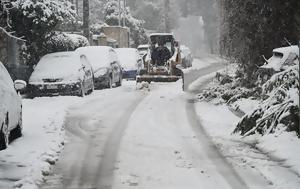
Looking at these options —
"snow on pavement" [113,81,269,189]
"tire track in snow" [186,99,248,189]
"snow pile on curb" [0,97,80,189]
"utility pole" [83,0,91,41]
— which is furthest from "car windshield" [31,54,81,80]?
"utility pole" [83,0,91,41]

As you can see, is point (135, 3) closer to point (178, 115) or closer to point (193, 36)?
point (193, 36)

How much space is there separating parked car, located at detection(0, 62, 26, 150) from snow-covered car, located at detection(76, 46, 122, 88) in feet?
36.9

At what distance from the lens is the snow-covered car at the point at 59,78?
20.1m

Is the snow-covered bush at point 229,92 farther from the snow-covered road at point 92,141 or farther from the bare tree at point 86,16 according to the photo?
the bare tree at point 86,16

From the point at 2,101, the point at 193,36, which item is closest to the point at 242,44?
the point at 2,101

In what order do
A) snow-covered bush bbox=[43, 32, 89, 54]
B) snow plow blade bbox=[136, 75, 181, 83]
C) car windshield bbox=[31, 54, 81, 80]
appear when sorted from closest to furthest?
car windshield bbox=[31, 54, 81, 80] → snow plow blade bbox=[136, 75, 181, 83] → snow-covered bush bbox=[43, 32, 89, 54]

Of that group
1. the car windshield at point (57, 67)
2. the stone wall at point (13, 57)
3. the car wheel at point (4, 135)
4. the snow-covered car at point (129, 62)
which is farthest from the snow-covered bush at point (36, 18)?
the car wheel at point (4, 135)

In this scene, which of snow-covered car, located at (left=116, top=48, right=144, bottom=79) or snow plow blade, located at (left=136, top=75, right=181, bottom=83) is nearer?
snow plow blade, located at (left=136, top=75, right=181, bottom=83)

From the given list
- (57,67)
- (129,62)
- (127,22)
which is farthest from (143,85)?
(127,22)

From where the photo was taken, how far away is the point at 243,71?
19.5 m

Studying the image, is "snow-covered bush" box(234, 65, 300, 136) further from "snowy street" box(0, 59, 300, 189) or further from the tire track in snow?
the tire track in snow

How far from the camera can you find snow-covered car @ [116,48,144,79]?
1217 inches

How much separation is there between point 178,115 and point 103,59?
388 inches

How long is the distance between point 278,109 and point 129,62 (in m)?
20.2
